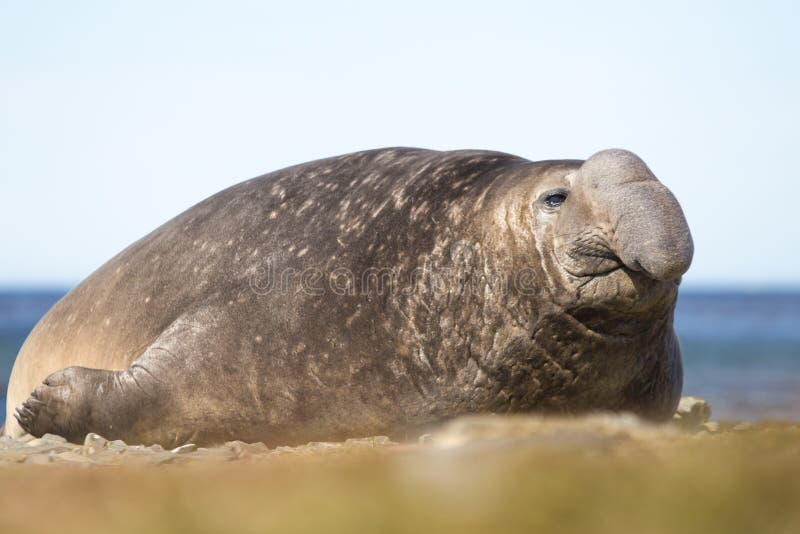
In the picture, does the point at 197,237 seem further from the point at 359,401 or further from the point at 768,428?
the point at 768,428

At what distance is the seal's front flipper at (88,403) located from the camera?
5.65 m

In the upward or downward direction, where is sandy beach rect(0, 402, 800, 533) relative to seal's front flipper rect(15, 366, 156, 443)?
upward

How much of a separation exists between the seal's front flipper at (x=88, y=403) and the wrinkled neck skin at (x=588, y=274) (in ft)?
6.31

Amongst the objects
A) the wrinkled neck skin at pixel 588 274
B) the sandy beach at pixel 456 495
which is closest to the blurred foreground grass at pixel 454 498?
the sandy beach at pixel 456 495

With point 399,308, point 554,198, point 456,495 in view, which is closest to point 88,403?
point 399,308

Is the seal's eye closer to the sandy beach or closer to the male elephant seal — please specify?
the male elephant seal

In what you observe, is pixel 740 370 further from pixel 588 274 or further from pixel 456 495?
pixel 456 495

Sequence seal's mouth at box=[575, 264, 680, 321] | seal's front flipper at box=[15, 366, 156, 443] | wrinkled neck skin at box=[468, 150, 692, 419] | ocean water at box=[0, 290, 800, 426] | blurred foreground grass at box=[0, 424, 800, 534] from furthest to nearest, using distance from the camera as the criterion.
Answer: seal's front flipper at box=[15, 366, 156, 443], ocean water at box=[0, 290, 800, 426], seal's mouth at box=[575, 264, 680, 321], wrinkled neck skin at box=[468, 150, 692, 419], blurred foreground grass at box=[0, 424, 800, 534]

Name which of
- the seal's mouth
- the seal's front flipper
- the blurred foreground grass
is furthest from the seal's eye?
the blurred foreground grass

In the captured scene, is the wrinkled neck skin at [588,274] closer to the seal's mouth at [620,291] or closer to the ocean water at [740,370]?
the seal's mouth at [620,291]

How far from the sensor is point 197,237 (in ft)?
20.9

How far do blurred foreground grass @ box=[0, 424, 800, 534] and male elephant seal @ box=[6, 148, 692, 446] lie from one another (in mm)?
2291

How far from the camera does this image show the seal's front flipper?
5648 mm

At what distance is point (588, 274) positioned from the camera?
4.82 metres
